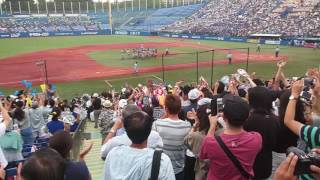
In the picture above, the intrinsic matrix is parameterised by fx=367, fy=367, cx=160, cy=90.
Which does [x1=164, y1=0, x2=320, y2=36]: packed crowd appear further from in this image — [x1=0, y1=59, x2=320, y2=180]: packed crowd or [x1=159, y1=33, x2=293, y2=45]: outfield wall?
[x1=0, y1=59, x2=320, y2=180]: packed crowd

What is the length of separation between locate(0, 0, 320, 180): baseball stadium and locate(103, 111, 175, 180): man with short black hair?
11 millimetres

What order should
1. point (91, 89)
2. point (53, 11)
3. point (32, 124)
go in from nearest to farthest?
point (32, 124), point (91, 89), point (53, 11)

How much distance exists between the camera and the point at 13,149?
22.6 ft

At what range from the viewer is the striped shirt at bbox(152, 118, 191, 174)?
560cm

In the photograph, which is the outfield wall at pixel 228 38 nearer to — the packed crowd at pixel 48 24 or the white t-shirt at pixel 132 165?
the packed crowd at pixel 48 24

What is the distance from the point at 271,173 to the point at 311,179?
1.69 metres

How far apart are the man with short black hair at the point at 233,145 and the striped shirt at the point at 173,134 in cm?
124

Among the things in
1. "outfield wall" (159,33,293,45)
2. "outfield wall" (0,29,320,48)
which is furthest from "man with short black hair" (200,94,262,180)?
"outfield wall" (159,33,293,45)

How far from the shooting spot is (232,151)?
13.9 ft

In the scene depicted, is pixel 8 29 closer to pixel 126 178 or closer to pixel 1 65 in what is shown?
pixel 1 65

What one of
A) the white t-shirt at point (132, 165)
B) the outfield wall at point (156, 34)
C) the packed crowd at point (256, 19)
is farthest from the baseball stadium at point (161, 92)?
the packed crowd at point (256, 19)

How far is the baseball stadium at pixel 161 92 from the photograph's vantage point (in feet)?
13.0

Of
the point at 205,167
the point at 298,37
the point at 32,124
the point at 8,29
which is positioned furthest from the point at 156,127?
the point at 8,29

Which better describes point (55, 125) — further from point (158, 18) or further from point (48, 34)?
point (158, 18)
